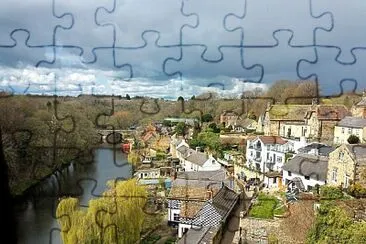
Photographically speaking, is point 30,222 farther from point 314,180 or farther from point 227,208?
point 314,180

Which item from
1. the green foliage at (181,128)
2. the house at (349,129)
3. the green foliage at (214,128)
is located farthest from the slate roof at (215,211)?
the green foliage at (181,128)

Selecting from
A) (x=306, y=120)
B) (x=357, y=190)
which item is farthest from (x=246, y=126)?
(x=357, y=190)

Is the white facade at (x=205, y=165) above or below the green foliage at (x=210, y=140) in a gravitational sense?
below

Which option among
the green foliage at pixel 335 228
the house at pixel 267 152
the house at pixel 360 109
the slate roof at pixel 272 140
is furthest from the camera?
the slate roof at pixel 272 140

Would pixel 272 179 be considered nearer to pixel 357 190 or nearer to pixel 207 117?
pixel 207 117

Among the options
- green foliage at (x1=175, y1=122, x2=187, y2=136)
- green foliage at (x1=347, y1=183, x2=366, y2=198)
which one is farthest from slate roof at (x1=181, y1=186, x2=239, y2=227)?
green foliage at (x1=175, y1=122, x2=187, y2=136)

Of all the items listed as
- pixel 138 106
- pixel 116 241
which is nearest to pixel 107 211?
pixel 116 241

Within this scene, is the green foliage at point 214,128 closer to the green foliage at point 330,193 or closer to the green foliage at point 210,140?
the green foliage at point 210,140
